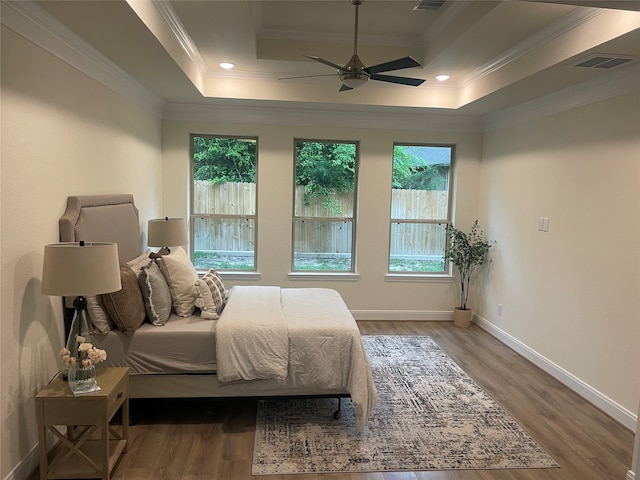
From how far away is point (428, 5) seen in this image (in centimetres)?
310

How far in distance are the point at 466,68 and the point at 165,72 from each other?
2.73 m

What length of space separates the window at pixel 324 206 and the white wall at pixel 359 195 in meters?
0.17

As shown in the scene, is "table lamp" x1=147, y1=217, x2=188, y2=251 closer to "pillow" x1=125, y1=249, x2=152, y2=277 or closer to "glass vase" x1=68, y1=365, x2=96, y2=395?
"pillow" x1=125, y1=249, x2=152, y2=277

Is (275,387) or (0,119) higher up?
(0,119)

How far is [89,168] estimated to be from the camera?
3.03m

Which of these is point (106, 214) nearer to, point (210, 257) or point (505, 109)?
point (210, 257)

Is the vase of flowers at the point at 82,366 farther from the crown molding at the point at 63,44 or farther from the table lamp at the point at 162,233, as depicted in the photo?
the table lamp at the point at 162,233

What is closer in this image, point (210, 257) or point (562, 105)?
point (562, 105)

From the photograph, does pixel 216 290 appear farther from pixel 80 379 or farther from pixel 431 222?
pixel 431 222

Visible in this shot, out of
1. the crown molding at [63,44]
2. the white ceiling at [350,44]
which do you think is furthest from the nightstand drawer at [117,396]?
the white ceiling at [350,44]

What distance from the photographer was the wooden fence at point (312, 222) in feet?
17.5

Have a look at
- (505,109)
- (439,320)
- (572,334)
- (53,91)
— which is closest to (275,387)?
(53,91)

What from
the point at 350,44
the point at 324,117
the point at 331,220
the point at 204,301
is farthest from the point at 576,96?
the point at 204,301

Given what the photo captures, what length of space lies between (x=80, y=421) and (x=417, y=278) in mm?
4156
